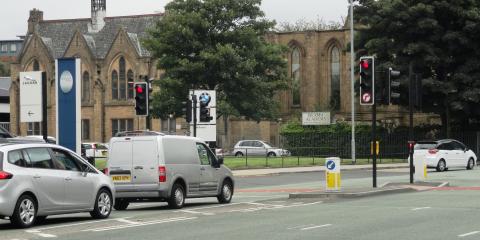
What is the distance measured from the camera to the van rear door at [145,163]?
21703mm

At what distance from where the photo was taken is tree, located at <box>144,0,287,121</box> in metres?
62.2

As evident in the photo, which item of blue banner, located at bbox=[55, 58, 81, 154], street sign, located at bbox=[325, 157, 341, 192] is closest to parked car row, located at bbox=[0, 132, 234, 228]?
street sign, located at bbox=[325, 157, 341, 192]

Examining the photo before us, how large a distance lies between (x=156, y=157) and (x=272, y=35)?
5977cm

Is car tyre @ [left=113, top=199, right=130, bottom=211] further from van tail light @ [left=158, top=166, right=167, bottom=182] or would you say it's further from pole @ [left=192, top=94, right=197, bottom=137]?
pole @ [left=192, top=94, right=197, bottom=137]

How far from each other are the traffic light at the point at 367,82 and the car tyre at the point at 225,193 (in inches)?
203

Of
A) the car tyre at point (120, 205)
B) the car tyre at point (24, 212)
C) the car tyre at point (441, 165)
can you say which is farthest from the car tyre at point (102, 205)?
the car tyre at point (441, 165)

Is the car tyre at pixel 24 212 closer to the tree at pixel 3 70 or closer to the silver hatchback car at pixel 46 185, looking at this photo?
the silver hatchback car at pixel 46 185

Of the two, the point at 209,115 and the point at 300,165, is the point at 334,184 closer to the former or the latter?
the point at 209,115

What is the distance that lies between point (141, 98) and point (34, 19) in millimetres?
62633

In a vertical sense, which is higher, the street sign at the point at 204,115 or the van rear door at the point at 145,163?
the street sign at the point at 204,115

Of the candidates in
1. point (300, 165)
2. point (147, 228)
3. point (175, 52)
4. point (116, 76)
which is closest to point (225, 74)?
point (175, 52)

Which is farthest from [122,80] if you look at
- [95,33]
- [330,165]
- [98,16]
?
[330,165]

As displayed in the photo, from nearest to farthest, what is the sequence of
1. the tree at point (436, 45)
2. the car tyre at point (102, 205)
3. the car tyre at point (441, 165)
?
the car tyre at point (102, 205) < the car tyre at point (441, 165) < the tree at point (436, 45)

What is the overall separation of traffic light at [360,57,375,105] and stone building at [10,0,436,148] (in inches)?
1859
